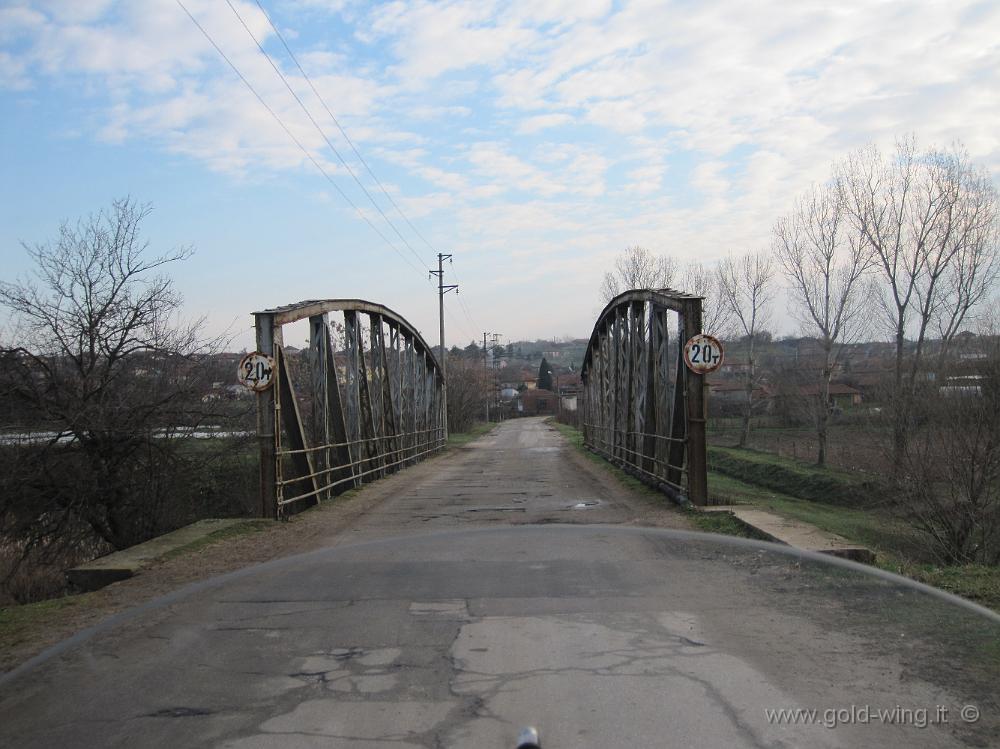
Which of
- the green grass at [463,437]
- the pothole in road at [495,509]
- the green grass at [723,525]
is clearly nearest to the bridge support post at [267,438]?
the pothole in road at [495,509]

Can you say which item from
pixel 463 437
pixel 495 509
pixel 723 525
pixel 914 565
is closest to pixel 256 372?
pixel 495 509

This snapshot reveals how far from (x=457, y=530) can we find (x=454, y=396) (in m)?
52.2

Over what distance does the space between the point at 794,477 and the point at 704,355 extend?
26748 mm

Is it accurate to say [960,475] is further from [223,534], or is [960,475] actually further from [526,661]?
[526,661]

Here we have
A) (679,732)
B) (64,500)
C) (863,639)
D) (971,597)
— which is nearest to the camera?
(679,732)

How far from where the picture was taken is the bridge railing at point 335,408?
464 inches

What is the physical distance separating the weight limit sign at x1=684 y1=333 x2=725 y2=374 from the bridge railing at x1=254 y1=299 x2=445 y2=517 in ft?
19.1

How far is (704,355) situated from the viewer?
1148cm

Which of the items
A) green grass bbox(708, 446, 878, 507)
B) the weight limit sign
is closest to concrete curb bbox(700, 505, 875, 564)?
the weight limit sign

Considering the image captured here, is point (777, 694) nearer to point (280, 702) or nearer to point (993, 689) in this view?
point (993, 689)

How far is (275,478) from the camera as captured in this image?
11.8 metres

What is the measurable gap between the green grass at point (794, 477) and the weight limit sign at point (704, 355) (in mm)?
14130

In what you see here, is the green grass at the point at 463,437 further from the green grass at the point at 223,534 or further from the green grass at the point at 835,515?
the green grass at the point at 223,534

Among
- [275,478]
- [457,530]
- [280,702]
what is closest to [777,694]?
[280,702]
